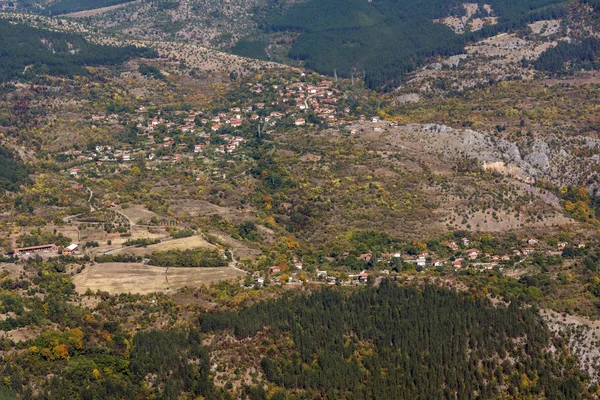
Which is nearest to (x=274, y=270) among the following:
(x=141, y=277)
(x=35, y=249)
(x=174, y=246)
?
(x=174, y=246)

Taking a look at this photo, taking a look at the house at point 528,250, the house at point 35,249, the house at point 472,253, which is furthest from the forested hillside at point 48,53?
the house at point 528,250

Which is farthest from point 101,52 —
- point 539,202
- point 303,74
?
point 539,202

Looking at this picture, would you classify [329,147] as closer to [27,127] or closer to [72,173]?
[72,173]

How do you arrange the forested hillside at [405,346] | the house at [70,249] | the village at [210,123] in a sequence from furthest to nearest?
the village at [210,123] → the house at [70,249] → the forested hillside at [405,346]

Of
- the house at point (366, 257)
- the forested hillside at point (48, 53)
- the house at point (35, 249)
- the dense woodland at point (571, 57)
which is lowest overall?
the house at point (366, 257)

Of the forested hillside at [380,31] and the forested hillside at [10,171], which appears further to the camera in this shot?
the forested hillside at [380,31]

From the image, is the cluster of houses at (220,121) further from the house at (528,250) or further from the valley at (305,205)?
the house at (528,250)

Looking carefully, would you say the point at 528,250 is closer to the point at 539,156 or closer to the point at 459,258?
the point at 459,258

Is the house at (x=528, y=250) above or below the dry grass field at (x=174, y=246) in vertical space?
below
